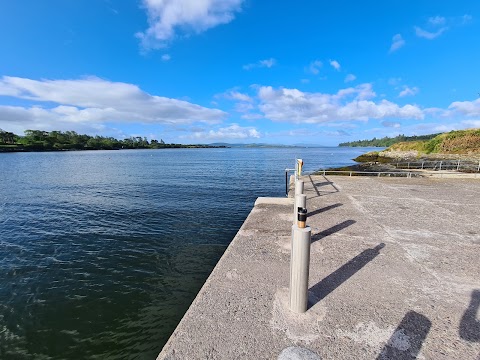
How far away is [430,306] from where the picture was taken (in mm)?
3184

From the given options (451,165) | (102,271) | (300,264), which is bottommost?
(102,271)

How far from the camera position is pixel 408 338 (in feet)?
8.71

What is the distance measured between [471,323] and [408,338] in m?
0.93

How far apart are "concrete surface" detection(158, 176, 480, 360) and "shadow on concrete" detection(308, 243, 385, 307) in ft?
0.06

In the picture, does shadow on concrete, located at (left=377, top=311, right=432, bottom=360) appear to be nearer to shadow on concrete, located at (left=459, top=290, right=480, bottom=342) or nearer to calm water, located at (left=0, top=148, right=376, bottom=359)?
shadow on concrete, located at (left=459, top=290, right=480, bottom=342)

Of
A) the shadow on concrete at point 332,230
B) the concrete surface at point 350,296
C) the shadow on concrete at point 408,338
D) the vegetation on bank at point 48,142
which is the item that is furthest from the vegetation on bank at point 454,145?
the vegetation on bank at point 48,142

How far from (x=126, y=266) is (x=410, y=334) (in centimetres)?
730

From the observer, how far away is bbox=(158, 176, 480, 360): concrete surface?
102 inches

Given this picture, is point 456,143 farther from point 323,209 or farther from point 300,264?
point 300,264

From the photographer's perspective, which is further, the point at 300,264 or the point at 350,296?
the point at 350,296

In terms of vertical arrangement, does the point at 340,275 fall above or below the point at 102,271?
above

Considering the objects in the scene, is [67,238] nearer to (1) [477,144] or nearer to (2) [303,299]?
(2) [303,299]

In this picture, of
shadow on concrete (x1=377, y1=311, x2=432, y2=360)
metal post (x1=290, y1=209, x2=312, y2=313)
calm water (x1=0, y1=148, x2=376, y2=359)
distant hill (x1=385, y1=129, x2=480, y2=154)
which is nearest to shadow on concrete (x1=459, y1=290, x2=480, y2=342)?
shadow on concrete (x1=377, y1=311, x2=432, y2=360)

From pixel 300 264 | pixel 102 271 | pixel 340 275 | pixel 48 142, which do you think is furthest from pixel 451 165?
pixel 48 142
